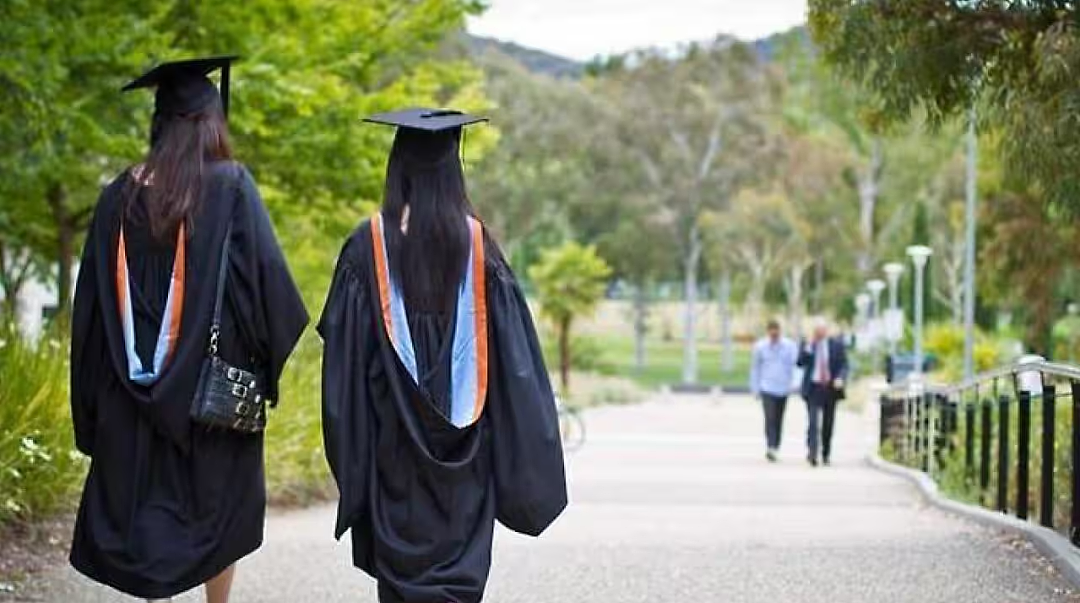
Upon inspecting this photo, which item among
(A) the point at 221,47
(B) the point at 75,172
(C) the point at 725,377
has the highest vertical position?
(A) the point at 221,47

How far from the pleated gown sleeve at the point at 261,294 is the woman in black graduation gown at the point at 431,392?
231 millimetres

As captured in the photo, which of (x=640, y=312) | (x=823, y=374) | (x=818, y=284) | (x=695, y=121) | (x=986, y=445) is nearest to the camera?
(x=986, y=445)

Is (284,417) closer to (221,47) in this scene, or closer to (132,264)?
(221,47)

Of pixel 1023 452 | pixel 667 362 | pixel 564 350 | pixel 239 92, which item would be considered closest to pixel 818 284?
pixel 667 362

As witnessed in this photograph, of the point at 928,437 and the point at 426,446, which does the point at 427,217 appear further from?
the point at 928,437

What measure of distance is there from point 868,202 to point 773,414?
49162 mm

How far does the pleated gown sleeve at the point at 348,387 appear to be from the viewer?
5262 mm

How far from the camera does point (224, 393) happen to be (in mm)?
5430

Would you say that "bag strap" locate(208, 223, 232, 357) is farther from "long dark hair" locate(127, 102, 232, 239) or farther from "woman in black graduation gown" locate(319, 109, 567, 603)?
"woman in black graduation gown" locate(319, 109, 567, 603)

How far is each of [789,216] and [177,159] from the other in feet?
205

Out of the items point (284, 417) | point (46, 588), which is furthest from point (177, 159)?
point (284, 417)

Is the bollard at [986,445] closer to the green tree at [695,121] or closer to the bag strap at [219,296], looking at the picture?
the bag strap at [219,296]

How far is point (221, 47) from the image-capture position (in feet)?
46.7

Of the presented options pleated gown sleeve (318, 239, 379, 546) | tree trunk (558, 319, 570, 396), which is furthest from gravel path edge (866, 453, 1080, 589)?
tree trunk (558, 319, 570, 396)
